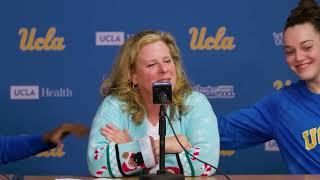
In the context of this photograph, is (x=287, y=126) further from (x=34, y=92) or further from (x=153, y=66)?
(x=34, y=92)

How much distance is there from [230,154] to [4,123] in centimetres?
117

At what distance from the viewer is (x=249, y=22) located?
3152 mm

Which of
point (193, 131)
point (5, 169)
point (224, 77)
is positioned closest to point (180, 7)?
point (224, 77)

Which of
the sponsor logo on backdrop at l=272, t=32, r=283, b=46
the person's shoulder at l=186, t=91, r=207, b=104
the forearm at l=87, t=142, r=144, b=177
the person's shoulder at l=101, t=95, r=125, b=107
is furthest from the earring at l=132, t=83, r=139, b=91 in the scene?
the sponsor logo on backdrop at l=272, t=32, r=283, b=46

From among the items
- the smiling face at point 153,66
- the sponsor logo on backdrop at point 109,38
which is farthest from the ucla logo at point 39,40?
the smiling face at point 153,66

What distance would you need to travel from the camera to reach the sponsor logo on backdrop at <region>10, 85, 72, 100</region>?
3.17m

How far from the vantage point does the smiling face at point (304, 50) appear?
Result: 8.13ft

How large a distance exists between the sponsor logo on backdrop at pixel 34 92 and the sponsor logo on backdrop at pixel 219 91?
0.68 metres

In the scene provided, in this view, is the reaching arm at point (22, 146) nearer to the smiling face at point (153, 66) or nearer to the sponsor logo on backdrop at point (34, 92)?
the smiling face at point (153, 66)

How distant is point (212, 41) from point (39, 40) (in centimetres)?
87

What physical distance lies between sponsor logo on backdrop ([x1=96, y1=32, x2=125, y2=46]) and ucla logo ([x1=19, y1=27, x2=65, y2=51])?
0.18m

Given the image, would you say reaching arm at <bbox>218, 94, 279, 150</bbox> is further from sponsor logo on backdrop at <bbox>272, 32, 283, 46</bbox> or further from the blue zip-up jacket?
sponsor logo on backdrop at <bbox>272, 32, 283, 46</bbox>

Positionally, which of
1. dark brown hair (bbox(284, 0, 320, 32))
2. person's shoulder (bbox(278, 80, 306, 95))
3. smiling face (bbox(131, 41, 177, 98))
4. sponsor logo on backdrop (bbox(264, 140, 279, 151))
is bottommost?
sponsor logo on backdrop (bbox(264, 140, 279, 151))

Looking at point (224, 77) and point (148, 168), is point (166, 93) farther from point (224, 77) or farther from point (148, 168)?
point (224, 77)
